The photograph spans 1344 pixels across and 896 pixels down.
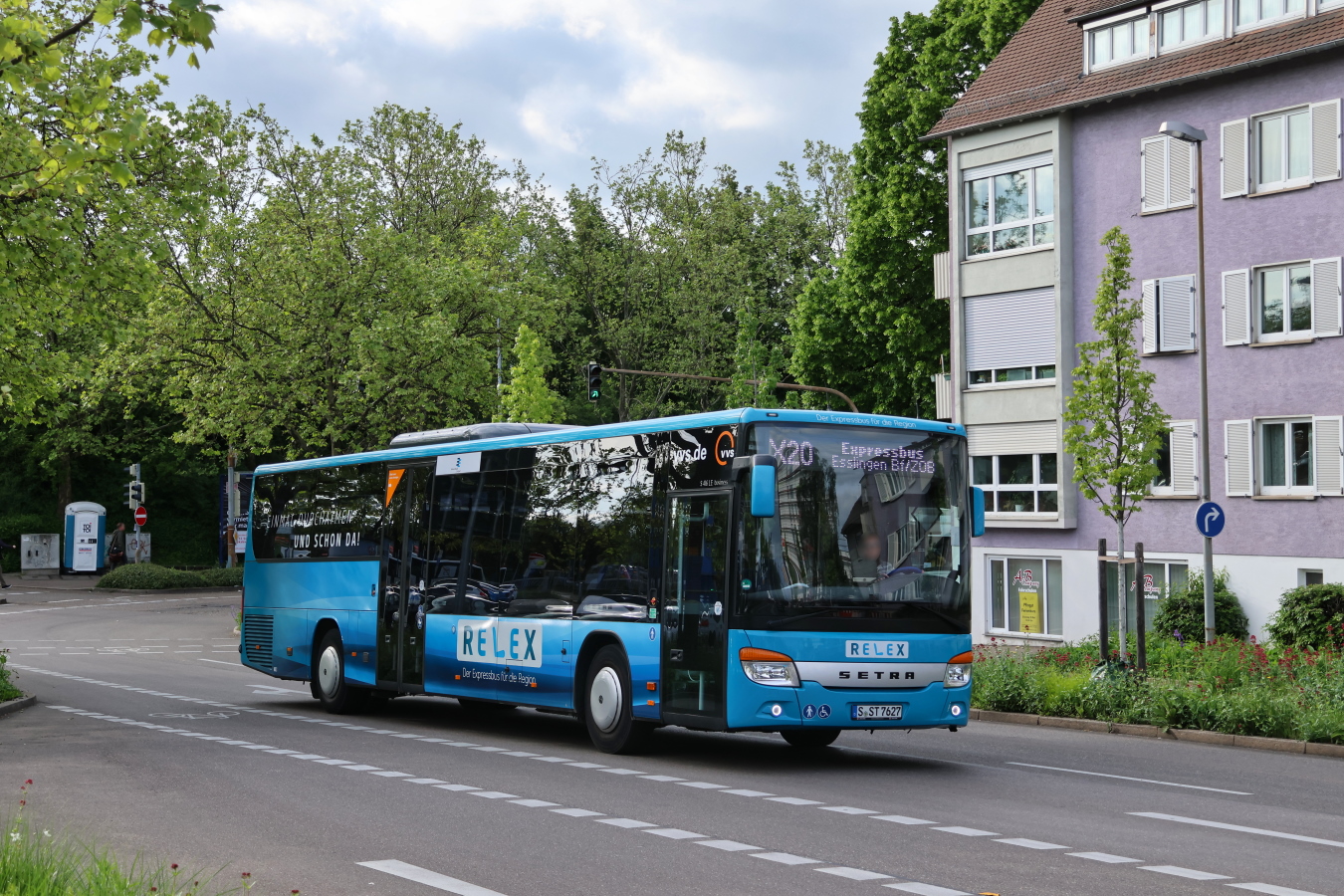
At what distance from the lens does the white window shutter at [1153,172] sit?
109ft

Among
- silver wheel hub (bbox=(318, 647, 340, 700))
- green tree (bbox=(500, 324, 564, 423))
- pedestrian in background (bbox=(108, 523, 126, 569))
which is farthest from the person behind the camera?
pedestrian in background (bbox=(108, 523, 126, 569))

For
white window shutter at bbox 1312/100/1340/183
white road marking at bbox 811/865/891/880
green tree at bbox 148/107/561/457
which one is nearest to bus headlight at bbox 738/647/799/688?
white road marking at bbox 811/865/891/880

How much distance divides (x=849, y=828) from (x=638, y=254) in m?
57.9

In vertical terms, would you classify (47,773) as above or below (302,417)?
below

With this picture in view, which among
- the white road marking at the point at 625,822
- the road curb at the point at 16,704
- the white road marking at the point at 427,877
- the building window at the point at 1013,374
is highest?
the building window at the point at 1013,374

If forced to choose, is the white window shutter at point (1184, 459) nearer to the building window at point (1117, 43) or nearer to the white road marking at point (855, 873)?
the building window at point (1117, 43)

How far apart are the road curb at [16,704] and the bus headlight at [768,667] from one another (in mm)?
10030

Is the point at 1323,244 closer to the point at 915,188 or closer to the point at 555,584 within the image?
the point at 915,188

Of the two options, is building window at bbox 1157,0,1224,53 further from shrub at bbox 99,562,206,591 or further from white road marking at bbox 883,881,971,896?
shrub at bbox 99,562,206,591

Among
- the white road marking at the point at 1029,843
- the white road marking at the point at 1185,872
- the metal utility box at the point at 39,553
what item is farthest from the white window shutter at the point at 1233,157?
the metal utility box at the point at 39,553

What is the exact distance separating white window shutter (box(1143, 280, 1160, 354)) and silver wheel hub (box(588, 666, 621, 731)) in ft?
70.3

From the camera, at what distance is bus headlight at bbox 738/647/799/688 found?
13336mm

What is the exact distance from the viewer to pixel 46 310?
2133 cm

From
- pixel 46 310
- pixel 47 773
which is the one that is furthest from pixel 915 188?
pixel 47 773
